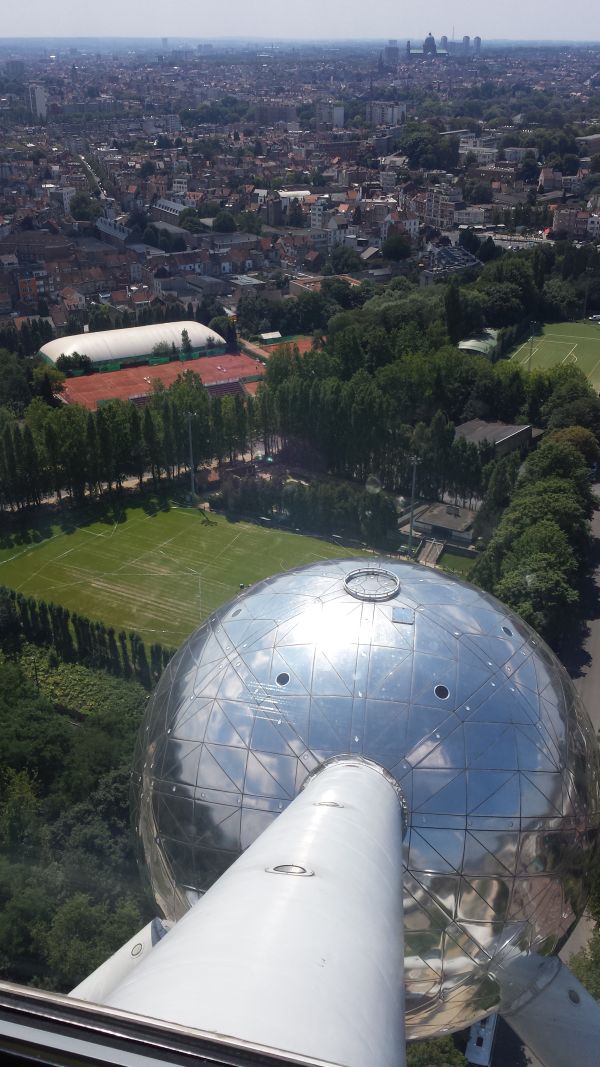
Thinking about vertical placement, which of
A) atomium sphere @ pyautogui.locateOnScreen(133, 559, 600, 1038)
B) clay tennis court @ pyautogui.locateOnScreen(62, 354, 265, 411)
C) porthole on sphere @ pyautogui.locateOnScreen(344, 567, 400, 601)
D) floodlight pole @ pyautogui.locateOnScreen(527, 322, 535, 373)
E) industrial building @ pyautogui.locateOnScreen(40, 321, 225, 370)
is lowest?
clay tennis court @ pyautogui.locateOnScreen(62, 354, 265, 411)

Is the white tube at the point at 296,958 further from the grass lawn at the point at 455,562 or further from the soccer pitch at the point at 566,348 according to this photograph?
the soccer pitch at the point at 566,348

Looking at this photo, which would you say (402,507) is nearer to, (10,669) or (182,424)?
(182,424)

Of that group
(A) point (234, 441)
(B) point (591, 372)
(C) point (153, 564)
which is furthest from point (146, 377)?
(B) point (591, 372)

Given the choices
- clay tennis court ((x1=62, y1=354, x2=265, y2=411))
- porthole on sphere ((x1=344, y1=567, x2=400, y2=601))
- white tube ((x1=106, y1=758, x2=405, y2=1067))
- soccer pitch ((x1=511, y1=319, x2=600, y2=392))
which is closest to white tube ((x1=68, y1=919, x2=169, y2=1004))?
white tube ((x1=106, y1=758, x2=405, y2=1067))

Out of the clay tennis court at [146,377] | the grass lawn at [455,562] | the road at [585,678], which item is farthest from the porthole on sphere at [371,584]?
the clay tennis court at [146,377]

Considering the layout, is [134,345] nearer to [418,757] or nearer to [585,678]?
[585,678]

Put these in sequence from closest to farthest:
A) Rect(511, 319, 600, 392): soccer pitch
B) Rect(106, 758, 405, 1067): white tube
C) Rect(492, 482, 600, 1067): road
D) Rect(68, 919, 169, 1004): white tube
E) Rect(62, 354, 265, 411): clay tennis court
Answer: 1. Rect(106, 758, 405, 1067): white tube
2. Rect(68, 919, 169, 1004): white tube
3. Rect(492, 482, 600, 1067): road
4. Rect(62, 354, 265, 411): clay tennis court
5. Rect(511, 319, 600, 392): soccer pitch

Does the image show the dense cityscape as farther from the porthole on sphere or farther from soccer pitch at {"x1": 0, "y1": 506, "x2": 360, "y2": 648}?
the porthole on sphere
